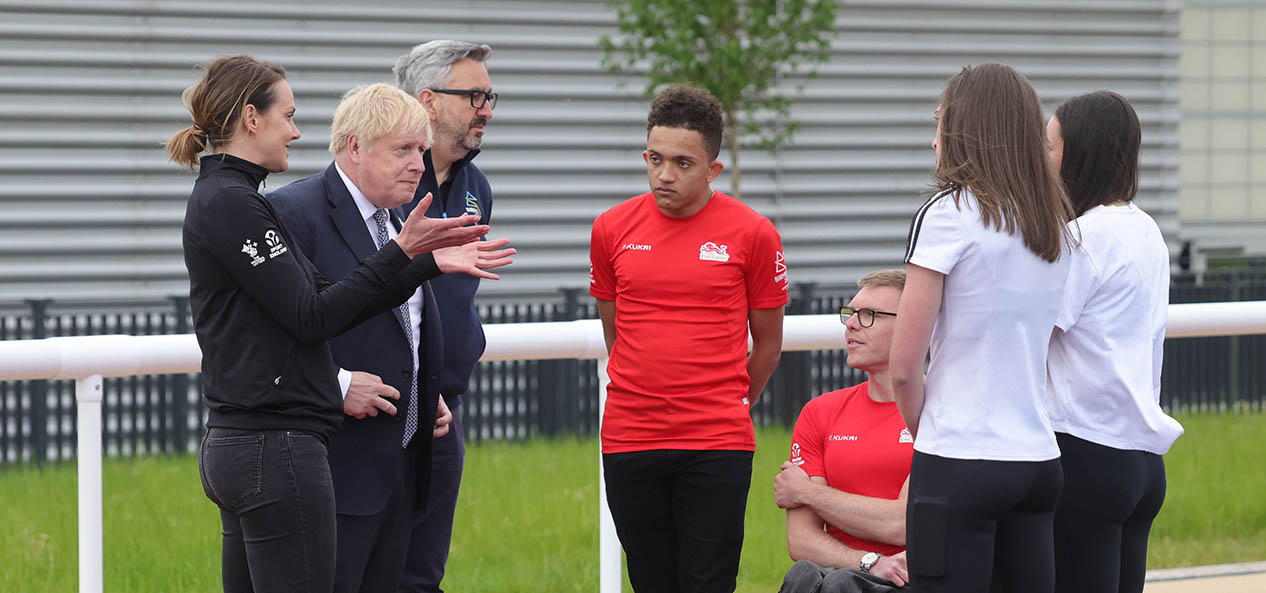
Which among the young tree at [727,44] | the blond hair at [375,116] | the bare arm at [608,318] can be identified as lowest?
the bare arm at [608,318]

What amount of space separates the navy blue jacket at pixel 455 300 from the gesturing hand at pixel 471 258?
0.74 metres

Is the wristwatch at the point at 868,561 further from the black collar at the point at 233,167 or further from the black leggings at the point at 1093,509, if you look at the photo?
the black collar at the point at 233,167

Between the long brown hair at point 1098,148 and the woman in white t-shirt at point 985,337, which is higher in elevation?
the long brown hair at point 1098,148

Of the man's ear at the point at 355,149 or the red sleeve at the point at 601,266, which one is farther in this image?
the red sleeve at the point at 601,266

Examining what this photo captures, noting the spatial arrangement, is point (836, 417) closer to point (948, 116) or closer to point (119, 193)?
point (948, 116)

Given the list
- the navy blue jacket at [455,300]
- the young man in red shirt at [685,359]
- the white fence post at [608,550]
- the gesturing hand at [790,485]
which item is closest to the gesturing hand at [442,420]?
the navy blue jacket at [455,300]

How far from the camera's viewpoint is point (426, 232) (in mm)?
3016

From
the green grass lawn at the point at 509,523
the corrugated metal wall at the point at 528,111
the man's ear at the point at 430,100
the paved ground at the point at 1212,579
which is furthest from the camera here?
the corrugated metal wall at the point at 528,111

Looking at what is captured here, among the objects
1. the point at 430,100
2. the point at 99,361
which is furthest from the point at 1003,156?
the point at 99,361

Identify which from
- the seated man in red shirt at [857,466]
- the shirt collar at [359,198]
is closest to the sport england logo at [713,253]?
the seated man in red shirt at [857,466]

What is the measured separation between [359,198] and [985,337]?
154 cm

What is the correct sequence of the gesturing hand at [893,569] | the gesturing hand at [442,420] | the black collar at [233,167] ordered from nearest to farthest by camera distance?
1. the black collar at [233,167]
2. the gesturing hand at [893,569]
3. the gesturing hand at [442,420]

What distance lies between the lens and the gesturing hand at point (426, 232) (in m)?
3.01

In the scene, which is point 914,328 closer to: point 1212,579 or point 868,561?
point 868,561
